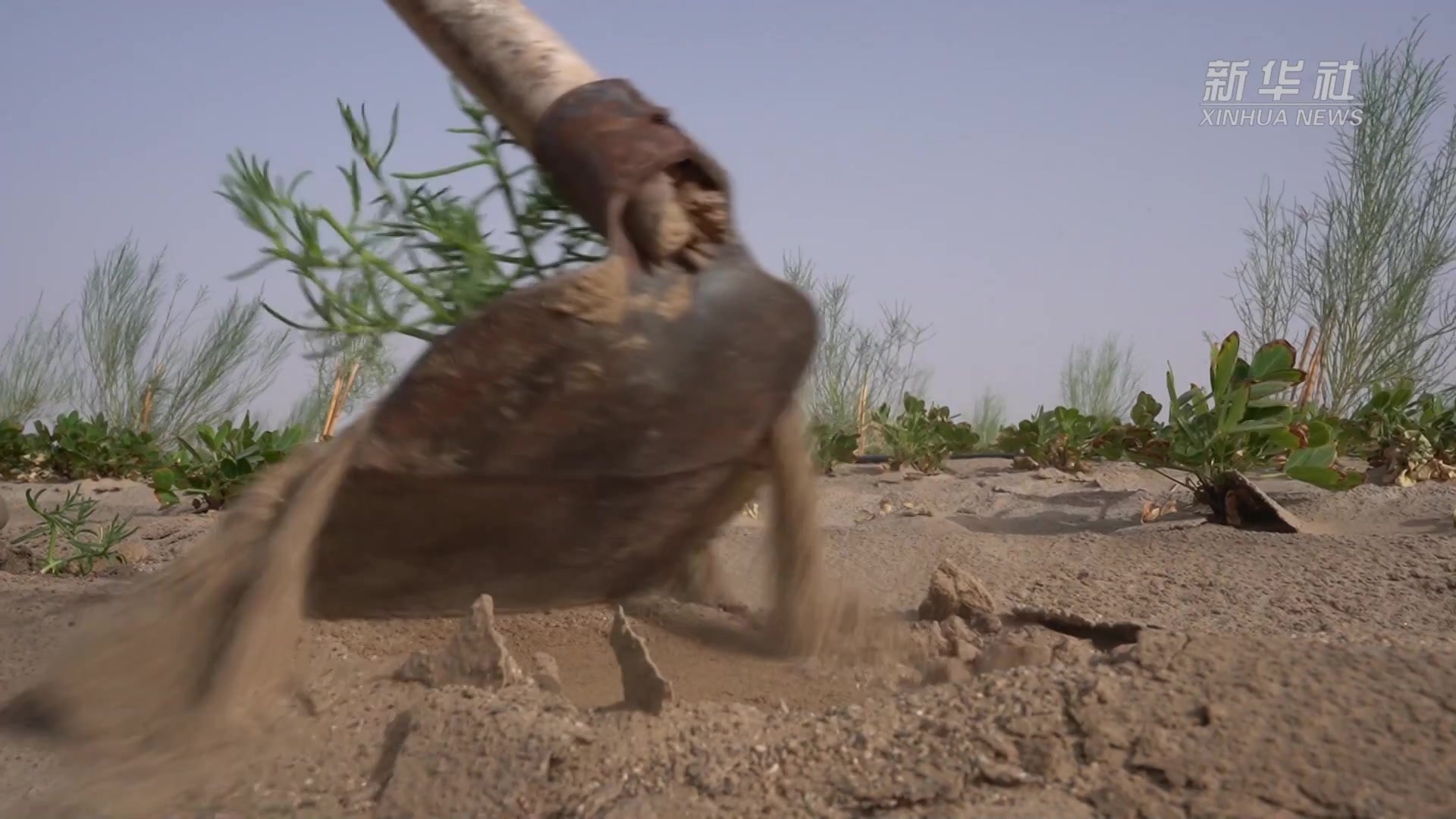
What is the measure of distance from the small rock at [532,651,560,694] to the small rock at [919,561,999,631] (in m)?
0.96

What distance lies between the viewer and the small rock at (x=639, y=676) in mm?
1655

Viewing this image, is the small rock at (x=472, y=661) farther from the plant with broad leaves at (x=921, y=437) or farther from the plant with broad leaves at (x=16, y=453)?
the plant with broad leaves at (x=16, y=453)

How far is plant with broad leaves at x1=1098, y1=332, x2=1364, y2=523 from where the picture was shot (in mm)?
3738

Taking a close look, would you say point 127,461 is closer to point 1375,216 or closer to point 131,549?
point 131,549

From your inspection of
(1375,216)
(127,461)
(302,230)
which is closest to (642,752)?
(302,230)

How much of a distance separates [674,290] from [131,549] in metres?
3.10

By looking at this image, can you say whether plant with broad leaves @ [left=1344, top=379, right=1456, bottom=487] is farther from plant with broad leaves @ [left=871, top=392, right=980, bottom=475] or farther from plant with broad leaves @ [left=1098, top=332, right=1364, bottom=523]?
plant with broad leaves @ [left=871, top=392, right=980, bottom=475]

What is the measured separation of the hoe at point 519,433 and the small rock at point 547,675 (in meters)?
0.30

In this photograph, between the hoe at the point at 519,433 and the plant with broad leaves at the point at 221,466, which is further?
the plant with broad leaves at the point at 221,466

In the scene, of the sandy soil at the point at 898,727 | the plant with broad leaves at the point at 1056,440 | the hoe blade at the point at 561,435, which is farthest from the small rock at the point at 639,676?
the plant with broad leaves at the point at 1056,440

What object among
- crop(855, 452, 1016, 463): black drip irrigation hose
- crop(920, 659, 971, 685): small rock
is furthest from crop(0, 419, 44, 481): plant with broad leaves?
crop(920, 659, 971, 685): small rock

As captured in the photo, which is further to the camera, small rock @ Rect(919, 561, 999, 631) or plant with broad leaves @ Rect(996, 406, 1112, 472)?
Answer: plant with broad leaves @ Rect(996, 406, 1112, 472)

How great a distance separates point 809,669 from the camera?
2.26 meters

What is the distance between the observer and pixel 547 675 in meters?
1.87
